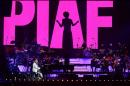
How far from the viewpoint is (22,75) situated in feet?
33.4

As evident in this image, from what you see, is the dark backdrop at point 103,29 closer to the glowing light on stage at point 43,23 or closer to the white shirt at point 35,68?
the glowing light on stage at point 43,23

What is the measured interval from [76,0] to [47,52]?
2.03 metres

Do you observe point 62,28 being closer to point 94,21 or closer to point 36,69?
point 94,21

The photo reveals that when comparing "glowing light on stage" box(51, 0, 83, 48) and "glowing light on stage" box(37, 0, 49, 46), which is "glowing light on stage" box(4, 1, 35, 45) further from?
"glowing light on stage" box(51, 0, 83, 48)

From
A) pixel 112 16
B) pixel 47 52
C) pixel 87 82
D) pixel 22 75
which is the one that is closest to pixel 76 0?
pixel 112 16

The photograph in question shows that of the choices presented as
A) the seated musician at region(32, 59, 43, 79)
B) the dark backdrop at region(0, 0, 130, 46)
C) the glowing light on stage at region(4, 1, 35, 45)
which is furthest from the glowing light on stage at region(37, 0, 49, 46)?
the seated musician at region(32, 59, 43, 79)

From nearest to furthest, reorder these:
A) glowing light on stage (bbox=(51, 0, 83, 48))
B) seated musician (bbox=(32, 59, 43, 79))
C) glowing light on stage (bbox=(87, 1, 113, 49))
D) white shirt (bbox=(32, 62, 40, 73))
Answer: seated musician (bbox=(32, 59, 43, 79)) < white shirt (bbox=(32, 62, 40, 73)) < glowing light on stage (bbox=(87, 1, 113, 49)) < glowing light on stage (bbox=(51, 0, 83, 48))

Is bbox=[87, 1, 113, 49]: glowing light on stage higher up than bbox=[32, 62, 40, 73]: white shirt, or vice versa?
bbox=[87, 1, 113, 49]: glowing light on stage

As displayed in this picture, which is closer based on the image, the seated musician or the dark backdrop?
the seated musician

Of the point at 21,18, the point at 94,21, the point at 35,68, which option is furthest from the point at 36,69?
the point at 94,21

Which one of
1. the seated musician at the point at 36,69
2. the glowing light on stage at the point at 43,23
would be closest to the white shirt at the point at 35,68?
the seated musician at the point at 36,69

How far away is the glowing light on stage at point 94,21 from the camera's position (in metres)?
12.2

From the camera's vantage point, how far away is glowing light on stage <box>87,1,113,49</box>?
39.9ft

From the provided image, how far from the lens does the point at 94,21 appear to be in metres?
12.2
